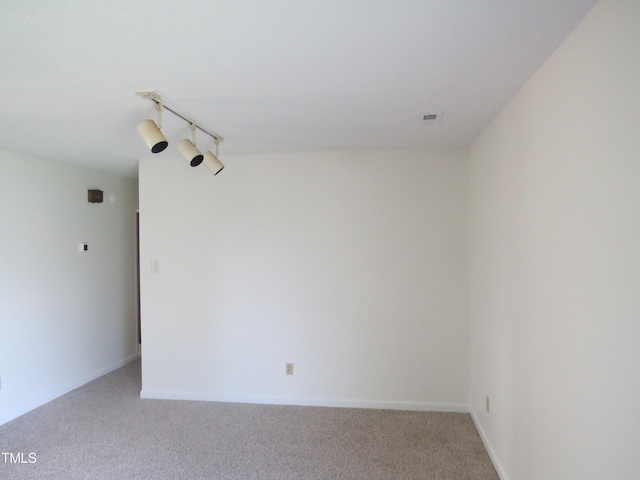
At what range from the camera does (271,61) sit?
150 centimetres

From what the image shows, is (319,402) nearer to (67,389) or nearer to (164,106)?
(67,389)

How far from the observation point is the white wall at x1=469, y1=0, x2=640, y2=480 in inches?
40.9

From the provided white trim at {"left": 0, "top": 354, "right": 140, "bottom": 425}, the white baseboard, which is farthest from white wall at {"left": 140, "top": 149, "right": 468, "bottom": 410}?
white trim at {"left": 0, "top": 354, "right": 140, "bottom": 425}

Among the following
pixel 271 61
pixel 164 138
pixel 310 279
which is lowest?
pixel 310 279

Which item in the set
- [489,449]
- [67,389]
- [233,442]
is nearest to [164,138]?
[233,442]

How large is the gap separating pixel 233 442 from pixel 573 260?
2.51 meters

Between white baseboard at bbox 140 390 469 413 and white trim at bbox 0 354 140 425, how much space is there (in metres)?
0.79

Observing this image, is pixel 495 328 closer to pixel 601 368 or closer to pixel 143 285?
pixel 601 368

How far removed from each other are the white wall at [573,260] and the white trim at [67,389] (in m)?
3.81

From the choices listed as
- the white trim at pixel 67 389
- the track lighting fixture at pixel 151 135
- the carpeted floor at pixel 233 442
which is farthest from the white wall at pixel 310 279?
the track lighting fixture at pixel 151 135

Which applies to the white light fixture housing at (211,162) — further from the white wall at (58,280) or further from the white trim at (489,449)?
the white trim at (489,449)

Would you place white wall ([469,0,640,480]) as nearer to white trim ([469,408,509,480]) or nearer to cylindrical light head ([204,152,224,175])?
white trim ([469,408,509,480])

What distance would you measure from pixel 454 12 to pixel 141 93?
1.53 meters

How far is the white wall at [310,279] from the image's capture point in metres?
3.04
